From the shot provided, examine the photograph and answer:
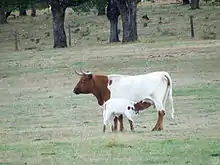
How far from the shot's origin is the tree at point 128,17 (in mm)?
50406

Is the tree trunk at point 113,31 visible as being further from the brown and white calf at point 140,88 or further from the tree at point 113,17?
the brown and white calf at point 140,88

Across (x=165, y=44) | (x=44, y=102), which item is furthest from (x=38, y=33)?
(x=44, y=102)

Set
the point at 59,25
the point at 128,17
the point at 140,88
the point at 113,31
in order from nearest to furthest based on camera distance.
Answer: the point at 140,88 < the point at 128,17 < the point at 59,25 < the point at 113,31

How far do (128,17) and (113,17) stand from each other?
2.76m

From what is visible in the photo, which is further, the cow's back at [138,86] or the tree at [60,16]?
the tree at [60,16]

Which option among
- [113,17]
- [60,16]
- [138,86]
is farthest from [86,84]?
[113,17]

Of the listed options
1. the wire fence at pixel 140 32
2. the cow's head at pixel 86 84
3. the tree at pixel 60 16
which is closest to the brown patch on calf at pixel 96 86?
the cow's head at pixel 86 84

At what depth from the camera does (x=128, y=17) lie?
1997 inches

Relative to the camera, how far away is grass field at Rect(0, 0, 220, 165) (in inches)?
500

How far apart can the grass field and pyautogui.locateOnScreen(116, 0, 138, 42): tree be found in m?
4.42

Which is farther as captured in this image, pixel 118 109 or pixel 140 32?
pixel 140 32

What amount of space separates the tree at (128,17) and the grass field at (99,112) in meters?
4.42

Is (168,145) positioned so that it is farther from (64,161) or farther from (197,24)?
(197,24)

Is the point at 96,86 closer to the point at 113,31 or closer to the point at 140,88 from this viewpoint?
the point at 140,88
